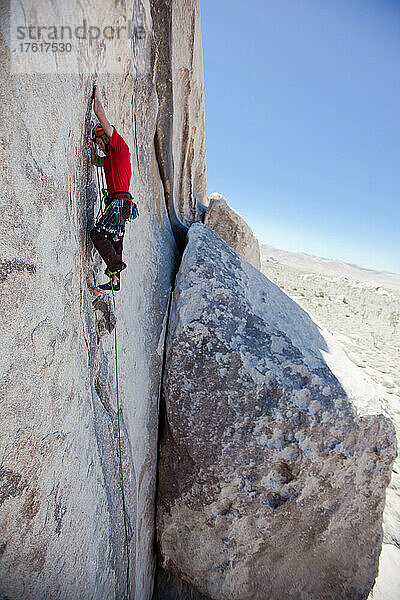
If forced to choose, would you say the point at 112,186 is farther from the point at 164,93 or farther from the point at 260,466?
the point at 260,466

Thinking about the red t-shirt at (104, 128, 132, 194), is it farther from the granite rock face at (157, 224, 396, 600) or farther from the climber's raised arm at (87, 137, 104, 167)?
the granite rock face at (157, 224, 396, 600)

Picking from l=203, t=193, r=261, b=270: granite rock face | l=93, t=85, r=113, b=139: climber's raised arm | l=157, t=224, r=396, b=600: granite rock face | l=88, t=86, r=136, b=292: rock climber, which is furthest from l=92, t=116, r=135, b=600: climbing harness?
l=203, t=193, r=261, b=270: granite rock face

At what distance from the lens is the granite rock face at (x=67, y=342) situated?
123cm

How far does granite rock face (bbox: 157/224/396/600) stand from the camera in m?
2.63

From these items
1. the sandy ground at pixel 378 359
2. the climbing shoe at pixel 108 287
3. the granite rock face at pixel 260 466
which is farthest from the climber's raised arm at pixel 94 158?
the sandy ground at pixel 378 359

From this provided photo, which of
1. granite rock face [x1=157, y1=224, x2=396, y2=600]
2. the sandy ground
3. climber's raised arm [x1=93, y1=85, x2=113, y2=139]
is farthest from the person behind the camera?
the sandy ground

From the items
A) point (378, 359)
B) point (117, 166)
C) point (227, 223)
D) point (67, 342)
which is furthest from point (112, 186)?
point (378, 359)

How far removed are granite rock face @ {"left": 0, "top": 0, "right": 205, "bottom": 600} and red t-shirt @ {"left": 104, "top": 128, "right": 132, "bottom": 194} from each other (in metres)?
0.09

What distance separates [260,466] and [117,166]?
2.30 metres

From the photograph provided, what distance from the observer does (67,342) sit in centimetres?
158

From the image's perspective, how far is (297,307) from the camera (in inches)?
150

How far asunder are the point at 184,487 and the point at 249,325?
4.57 ft

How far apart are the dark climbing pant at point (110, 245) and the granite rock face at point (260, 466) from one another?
95cm

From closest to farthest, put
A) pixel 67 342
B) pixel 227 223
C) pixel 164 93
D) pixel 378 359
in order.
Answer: pixel 67 342 < pixel 164 93 < pixel 227 223 < pixel 378 359
